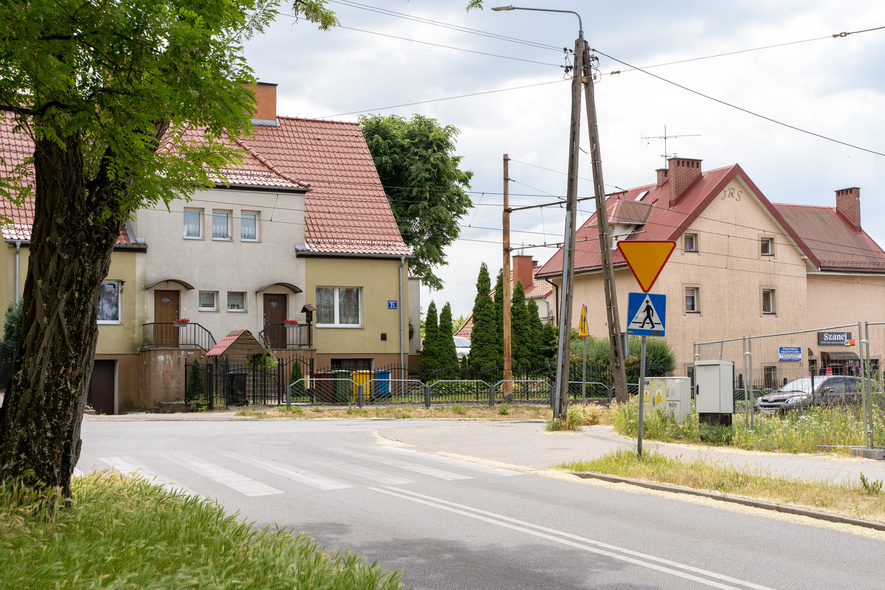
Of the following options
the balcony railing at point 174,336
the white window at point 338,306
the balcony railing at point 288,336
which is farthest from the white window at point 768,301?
the balcony railing at point 174,336

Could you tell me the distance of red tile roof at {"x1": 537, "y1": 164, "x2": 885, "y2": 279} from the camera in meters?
43.8

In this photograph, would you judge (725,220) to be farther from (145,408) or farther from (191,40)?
(191,40)

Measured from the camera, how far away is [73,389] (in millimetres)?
7035

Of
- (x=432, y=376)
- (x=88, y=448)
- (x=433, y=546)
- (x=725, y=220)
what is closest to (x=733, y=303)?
(x=725, y=220)

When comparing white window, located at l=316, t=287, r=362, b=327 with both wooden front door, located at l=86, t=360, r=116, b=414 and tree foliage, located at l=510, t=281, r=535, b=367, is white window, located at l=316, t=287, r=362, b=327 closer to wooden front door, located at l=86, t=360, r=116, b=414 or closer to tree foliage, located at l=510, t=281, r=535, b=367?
tree foliage, located at l=510, t=281, r=535, b=367

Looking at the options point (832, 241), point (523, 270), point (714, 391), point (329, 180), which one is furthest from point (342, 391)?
point (832, 241)

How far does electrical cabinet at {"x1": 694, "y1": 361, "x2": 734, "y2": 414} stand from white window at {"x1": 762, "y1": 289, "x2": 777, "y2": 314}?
3238 cm

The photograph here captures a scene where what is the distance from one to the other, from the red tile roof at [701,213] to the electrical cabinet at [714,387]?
87.7ft

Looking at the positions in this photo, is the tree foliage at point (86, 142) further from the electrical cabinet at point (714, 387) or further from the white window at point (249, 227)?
the white window at point (249, 227)

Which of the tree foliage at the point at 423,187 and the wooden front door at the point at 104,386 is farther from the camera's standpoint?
the tree foliage at the point at 423,187

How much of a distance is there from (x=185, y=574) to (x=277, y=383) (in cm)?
2659

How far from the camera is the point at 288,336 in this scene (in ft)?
112

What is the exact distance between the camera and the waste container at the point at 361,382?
30.2 m

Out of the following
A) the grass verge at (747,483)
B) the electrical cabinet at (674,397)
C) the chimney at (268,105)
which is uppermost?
the chimney at (268,105)
